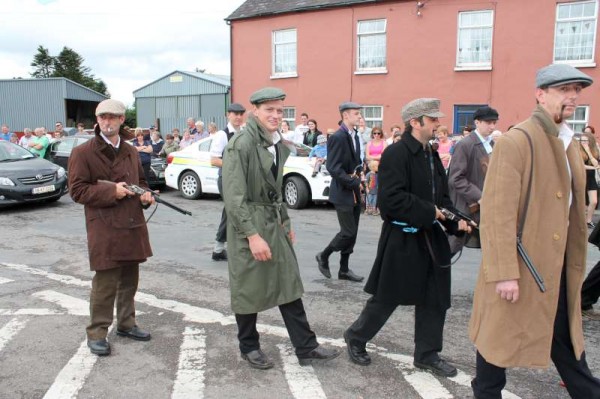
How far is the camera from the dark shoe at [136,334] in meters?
4.64

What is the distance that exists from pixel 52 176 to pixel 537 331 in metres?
11.5

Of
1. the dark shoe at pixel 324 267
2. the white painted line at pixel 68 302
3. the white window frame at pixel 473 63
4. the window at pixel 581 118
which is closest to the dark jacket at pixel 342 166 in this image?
the dark shoe at pixel 324 267

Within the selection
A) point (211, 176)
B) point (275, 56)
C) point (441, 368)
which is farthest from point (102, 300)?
point (275, 56)

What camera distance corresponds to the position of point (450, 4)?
1908 cm

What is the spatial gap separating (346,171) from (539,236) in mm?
3427

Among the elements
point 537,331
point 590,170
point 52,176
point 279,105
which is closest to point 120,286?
point 279,105

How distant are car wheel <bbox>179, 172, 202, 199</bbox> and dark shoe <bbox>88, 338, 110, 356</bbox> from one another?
9.40 metres

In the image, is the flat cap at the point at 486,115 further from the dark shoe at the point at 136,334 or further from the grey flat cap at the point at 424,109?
the dark shoe at the point at 136,334

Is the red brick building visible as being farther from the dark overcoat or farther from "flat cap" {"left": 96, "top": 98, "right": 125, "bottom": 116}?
"flat cap" {"left": 96, "top": 98, "right": 125, "bottom": 116}

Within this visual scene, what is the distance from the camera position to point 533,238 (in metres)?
2.87

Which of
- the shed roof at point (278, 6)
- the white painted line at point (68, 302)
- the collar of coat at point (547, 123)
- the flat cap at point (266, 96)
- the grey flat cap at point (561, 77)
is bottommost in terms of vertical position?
the white painted line at point (68, 302)

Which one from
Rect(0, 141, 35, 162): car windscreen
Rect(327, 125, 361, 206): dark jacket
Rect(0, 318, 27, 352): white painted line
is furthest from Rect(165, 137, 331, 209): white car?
Rect(0, 318, 27, 352): white painted line

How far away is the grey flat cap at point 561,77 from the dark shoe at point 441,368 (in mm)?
2068

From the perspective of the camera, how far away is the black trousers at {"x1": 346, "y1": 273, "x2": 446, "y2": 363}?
3.88 metres
